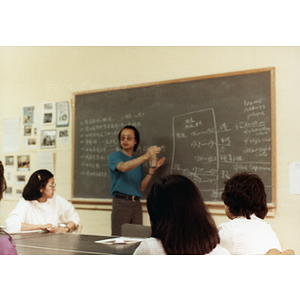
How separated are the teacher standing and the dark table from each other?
0.96 metres

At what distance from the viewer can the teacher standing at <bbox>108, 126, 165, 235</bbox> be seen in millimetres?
3309

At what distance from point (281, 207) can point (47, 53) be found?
8.81 feet

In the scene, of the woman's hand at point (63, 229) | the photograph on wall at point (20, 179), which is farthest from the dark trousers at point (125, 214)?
the photograph on wall at point (20, 179)

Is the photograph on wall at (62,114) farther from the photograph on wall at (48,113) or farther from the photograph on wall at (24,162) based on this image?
the photograph on wall at (24,162)

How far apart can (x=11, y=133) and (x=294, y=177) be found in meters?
2.84

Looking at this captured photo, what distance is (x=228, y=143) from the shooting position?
3.06 m

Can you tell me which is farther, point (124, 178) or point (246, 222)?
point (124, 178)

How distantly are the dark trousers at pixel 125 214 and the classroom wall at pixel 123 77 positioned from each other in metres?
0.09

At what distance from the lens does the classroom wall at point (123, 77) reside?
111 inches

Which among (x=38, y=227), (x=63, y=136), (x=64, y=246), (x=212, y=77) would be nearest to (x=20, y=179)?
(x=63, y=136)

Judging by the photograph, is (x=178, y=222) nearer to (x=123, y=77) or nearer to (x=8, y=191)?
(x=123, y=77)

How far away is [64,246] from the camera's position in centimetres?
204

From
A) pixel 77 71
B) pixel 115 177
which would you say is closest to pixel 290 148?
pixel 115 177
